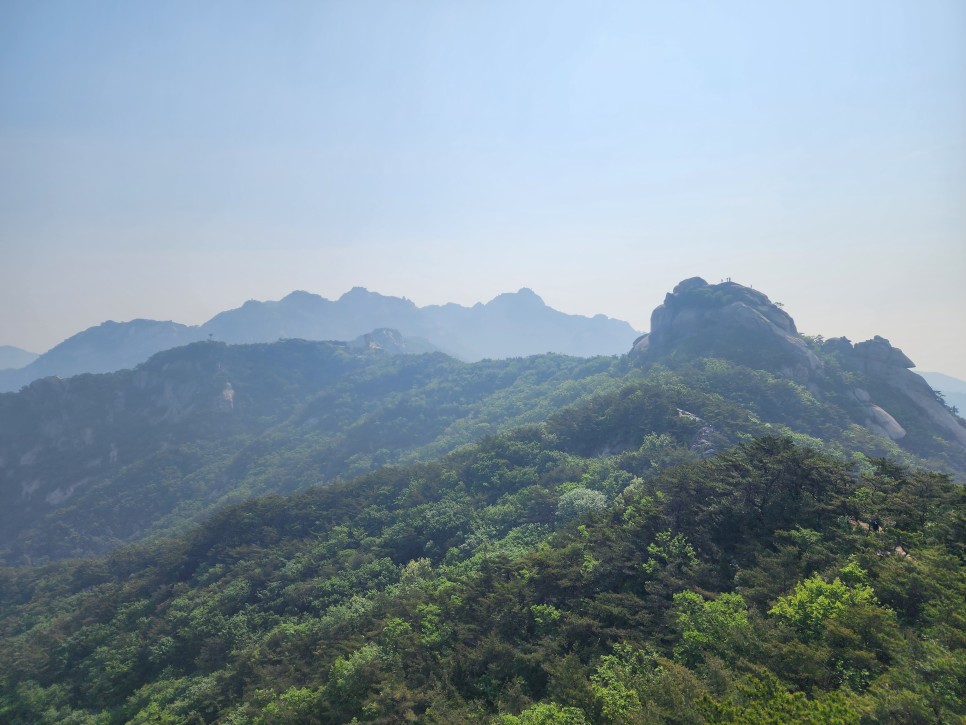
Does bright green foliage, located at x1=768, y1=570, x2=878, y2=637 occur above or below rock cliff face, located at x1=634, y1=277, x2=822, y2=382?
below

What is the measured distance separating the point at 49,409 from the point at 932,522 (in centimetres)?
23923

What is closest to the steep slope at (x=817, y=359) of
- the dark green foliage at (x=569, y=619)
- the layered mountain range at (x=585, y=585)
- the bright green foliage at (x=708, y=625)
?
the layered mountain range at (x=585, y=585)

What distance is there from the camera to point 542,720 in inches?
719

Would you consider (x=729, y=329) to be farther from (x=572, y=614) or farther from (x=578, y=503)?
(x=572, y=614)

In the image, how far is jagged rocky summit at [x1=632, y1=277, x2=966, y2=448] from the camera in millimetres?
90188

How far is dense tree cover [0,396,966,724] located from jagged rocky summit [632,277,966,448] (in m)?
56.5

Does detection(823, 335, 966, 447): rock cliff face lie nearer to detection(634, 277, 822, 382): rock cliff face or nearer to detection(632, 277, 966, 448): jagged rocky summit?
detection(632, 277, 966, 448): jagged rocky summit

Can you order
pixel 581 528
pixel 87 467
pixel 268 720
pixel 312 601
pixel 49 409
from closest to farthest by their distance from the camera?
pixel 268 720 < pixel 581 528 < pixel 312 601 < pixel 87 467 < pixel 49 409

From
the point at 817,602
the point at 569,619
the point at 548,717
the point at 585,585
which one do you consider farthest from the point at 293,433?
the point at 817,602

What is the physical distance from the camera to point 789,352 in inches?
3996

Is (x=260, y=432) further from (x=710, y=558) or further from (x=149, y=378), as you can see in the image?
(x=710, y=558)

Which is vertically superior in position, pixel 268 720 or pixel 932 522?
pixel 932 522

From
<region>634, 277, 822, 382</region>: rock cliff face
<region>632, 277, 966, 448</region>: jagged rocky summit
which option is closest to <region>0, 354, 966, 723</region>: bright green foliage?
<region>632, 277, 966, 448</region>: jagged rocky summit

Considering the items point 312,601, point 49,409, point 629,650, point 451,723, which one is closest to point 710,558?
point 629,650
